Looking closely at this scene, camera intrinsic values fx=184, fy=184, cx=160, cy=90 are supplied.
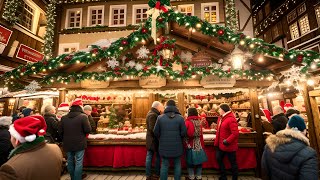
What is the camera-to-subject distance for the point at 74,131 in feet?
16.6

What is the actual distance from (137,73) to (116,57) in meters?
1.05

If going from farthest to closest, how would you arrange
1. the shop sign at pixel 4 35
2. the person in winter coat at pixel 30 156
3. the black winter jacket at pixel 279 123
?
1. the shop sign at pixel 4 35
2. the black winter jacket at pixel 279 123
3. the person in winter coat at pixel 30 156

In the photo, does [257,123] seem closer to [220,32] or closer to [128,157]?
[220,32]

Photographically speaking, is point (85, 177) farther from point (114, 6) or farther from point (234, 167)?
point (114, 6)

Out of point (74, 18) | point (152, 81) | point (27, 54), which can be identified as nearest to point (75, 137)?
point (152, 81)

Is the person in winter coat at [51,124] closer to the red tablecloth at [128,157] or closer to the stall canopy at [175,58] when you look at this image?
the red tablecloth at [128,157]

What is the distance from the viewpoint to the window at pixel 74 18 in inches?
498

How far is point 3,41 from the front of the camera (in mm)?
9992

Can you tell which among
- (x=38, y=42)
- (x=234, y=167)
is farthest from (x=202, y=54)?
(x=38, y=42)

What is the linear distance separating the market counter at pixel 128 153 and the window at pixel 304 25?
14322 millimetres

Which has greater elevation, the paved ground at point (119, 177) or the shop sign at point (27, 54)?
the shop sign at point (27, 54)

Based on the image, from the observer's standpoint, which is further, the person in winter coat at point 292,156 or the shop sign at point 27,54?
the shop sign at point 27,54

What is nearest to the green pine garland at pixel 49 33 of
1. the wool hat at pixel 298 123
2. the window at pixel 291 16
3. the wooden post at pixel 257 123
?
the wooden post at pixel 257 123

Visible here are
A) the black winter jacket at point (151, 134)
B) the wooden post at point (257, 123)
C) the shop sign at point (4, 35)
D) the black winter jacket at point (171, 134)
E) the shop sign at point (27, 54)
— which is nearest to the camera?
the black winter jacket at point (171, 134)
